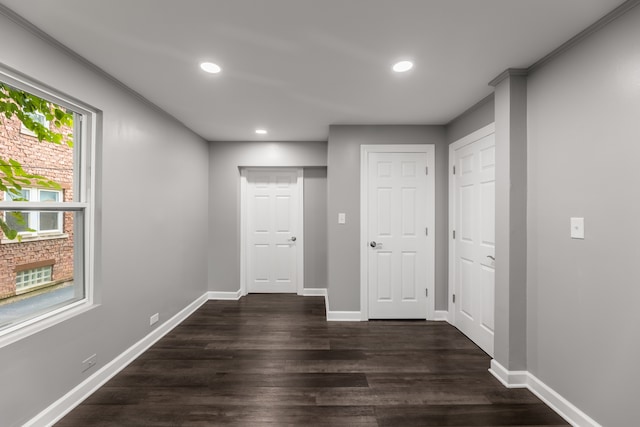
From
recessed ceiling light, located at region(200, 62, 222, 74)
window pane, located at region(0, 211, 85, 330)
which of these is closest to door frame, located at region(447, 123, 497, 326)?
recessed ceiling light, located at region(200, 62, 222, 74)

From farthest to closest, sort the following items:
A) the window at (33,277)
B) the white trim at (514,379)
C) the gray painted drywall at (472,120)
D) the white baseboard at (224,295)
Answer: the white baseboard at (224,295) < the gray painted drywall at (472,120) < the white trim at (514,379) < the window at (33,277)

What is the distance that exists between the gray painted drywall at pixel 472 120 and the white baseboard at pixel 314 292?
9.53 feet

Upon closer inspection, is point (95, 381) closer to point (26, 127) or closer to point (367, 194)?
point (26, 127)

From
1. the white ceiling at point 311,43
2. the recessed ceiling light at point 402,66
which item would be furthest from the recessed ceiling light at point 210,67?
the recessed ceiling light at point 402,66

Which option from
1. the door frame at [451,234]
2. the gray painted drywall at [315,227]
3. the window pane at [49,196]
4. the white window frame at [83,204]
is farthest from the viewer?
the gray painted drywall at [315,227]

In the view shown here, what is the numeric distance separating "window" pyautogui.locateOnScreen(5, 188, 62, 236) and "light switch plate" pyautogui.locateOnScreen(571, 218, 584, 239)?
3.43m

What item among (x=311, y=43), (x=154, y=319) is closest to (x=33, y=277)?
(x=154, y=319)

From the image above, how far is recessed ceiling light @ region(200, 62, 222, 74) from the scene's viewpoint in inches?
85.9

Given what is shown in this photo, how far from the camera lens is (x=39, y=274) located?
195 centimetres

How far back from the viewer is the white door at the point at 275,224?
191 inches

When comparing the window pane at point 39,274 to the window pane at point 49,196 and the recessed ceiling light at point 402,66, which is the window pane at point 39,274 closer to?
the window pane at point 49,196

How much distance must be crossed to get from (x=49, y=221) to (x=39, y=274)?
1.15ft

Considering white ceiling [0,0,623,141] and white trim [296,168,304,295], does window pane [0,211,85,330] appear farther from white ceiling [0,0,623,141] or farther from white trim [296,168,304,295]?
white trim [296,168,304,295]

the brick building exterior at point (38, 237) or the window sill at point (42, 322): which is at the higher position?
the brick building exterior at point (38, 237)
